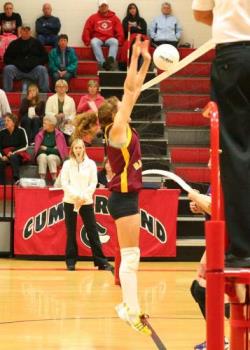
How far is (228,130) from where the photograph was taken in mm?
3213

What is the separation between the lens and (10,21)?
61.0 ft

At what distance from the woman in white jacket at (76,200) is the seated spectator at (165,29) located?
7.15m

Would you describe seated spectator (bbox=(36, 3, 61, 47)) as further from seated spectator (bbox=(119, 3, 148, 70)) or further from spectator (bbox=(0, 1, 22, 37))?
seated spectator (bbox=(119, 3, 148, 70))

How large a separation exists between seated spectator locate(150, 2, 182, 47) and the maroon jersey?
38.6ft

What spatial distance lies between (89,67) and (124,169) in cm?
1163

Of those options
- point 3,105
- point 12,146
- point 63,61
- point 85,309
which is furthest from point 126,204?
point 63,61

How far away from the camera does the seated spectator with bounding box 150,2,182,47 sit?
18578 mm

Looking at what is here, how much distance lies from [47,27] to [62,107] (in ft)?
11.6

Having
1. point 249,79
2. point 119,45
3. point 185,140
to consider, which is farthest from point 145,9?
point 249,79

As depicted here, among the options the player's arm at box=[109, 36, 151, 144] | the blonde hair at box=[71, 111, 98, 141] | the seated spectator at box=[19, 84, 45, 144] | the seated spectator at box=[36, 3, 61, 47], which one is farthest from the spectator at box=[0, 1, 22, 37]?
the player's arm at box=[109, 36, 151, 144]

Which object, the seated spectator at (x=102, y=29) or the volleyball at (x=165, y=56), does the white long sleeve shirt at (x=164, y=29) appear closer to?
the seated spectator at (x=102, y=29)

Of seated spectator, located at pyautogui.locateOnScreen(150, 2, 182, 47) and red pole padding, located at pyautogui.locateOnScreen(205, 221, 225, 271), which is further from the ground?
seated spectator, located at pyautogui.locateOnScreen(150, 2, 182, 47)

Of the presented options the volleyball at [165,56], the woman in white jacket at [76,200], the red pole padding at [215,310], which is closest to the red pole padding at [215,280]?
the red pole padding at [215,310]

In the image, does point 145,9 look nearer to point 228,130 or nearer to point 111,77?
point 111,77
